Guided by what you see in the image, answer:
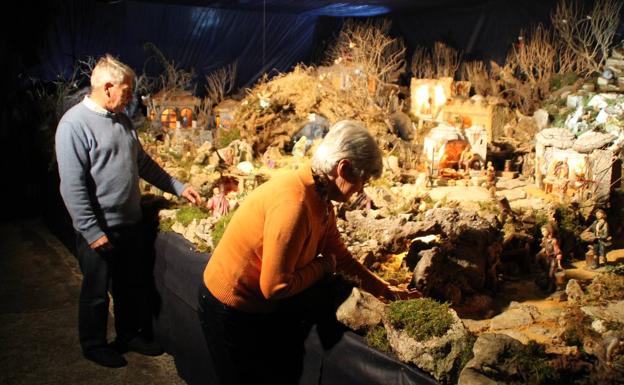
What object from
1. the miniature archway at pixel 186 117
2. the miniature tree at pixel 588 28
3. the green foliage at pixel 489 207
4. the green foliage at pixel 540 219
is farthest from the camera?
the miniature archway at pixel 186 117

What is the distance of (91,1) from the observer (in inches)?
533

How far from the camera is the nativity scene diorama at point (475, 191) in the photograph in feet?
8.50

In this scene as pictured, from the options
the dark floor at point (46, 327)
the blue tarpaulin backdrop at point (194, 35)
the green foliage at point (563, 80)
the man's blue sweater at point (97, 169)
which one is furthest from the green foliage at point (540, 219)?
the green foliage at point (563, 80)

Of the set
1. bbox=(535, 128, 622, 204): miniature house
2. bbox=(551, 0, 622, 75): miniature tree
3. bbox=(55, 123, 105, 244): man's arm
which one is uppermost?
bbox=(551, 0, 622, 75): miniature tree

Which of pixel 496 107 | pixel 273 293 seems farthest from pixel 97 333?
pixel 496 107

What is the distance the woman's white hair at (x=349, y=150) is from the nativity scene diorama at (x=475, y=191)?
667 mm

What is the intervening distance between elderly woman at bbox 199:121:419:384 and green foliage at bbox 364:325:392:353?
351 mm

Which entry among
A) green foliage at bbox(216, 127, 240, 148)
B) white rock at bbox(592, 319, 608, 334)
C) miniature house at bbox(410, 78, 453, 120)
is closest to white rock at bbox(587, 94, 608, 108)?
miniature house at bbox(410, 78, 453, 120)

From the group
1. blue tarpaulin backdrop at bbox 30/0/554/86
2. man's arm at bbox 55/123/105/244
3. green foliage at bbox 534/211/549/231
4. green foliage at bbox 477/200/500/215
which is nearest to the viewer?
man's arm at bbox 55/123/105/244

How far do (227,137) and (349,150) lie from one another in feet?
25.1

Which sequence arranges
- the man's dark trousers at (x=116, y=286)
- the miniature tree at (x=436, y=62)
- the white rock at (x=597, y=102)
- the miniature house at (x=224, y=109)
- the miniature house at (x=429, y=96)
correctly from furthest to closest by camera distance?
the miniature tree at (x=436, y=62) → the miniature house at (x=429, y=96) → the miniature house at (x=224, y=109) → the white rock at (x=597, y=102) → the man's dark trousers at (x=116, y=286)

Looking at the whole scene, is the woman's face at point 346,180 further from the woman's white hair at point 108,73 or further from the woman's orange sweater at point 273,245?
the woman's white hair at point 108,73

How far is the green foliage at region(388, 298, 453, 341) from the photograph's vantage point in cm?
255

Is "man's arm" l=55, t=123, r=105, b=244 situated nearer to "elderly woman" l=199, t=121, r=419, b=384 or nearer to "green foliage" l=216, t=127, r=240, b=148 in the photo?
"elderly woman" l=199, t=121, r=419, b=384
